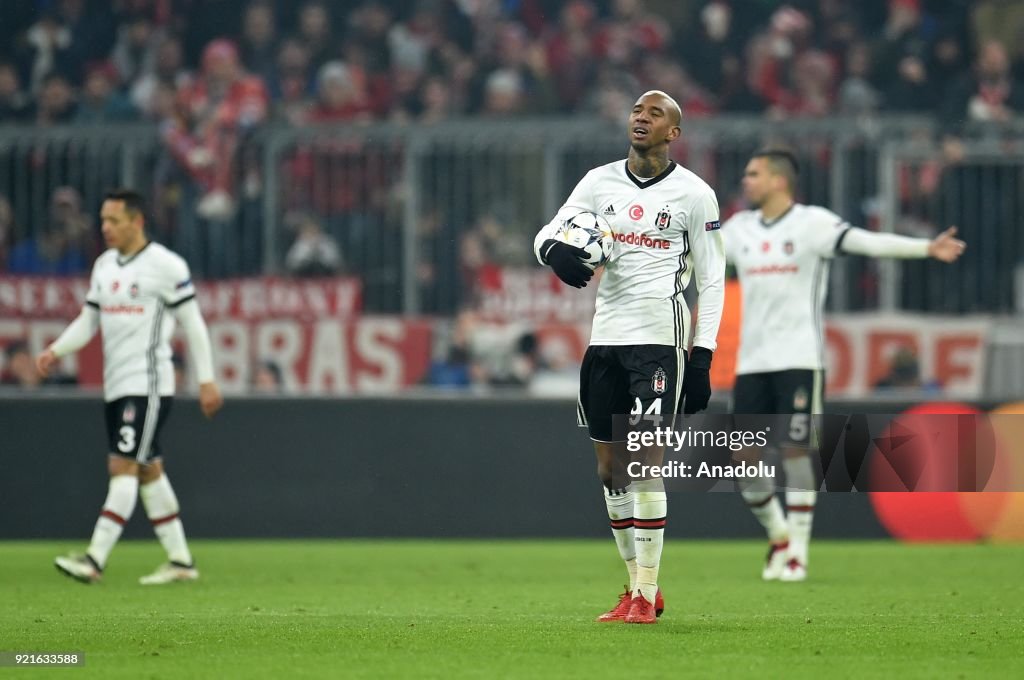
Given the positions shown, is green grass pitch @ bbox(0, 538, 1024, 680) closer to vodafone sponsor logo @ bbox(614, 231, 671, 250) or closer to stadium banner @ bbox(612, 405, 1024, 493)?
stadium banner @ bbox(612, 405, 1024, 493)

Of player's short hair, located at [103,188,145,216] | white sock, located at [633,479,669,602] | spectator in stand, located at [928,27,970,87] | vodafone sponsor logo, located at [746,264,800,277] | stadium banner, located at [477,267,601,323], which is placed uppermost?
spectator in stand, located at [928,27,970,87]

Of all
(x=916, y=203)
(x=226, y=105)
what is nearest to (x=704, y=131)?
(x=916, y=203)

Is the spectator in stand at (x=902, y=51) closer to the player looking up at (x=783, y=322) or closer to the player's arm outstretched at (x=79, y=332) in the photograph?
the player looking up at (x=783, y=322)

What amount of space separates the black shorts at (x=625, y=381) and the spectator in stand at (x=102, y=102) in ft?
35.0

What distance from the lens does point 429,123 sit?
16.2 metres

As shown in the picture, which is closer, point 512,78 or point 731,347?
point 731,347

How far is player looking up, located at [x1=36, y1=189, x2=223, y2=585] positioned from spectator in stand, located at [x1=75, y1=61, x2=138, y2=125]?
678cm

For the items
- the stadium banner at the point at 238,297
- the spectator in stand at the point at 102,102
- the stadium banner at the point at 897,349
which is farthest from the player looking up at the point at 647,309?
the spectator in stand at the point at 102,102

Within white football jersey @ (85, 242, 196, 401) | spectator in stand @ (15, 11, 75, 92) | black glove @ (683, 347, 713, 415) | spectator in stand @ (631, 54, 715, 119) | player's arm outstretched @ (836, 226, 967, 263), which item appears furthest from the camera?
spectator in stand @ (15, 11, 75, 92)

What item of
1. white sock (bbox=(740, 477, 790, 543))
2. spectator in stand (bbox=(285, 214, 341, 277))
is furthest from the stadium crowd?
white sock (bbox=(740, 477, 790, 543))

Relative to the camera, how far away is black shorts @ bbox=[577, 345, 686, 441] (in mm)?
8055

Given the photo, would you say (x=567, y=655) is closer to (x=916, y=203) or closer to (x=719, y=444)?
(x=719, y=444)

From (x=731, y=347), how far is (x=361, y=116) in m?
5.03

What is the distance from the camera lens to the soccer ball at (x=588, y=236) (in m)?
7.79
